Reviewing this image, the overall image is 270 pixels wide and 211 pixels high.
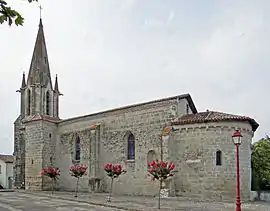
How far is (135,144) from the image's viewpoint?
31344 millimetres

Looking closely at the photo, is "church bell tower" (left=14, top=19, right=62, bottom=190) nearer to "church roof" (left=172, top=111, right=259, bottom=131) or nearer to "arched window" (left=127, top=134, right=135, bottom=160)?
"arched window" (left=127, top=134, right=135, bottom=160)

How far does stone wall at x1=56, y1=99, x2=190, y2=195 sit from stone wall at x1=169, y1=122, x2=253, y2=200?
104 inches

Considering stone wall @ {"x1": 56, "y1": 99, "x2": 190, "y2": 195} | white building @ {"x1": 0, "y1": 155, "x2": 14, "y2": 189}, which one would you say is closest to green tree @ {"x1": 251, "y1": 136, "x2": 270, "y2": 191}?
stone wall @ {"x1": 56, "y1": 99, "x2": 190, "y2": 195}

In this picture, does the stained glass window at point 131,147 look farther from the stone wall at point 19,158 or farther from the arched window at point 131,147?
the stone wall at point 19,158

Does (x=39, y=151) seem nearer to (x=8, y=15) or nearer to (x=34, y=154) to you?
(x=34, y=154)

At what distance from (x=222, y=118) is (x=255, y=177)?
904cm

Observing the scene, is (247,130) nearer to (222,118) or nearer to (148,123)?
(222,118)

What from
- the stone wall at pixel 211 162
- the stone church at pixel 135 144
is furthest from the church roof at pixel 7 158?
the stone wall at pixel 211 162

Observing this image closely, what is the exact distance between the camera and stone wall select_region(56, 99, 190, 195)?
2984 centimetres

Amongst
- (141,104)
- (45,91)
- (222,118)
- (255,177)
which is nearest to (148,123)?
(141,104)

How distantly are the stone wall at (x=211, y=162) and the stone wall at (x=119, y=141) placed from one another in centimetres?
265

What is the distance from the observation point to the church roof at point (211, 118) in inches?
1030

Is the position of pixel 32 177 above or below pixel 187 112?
below

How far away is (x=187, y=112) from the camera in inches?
1226
